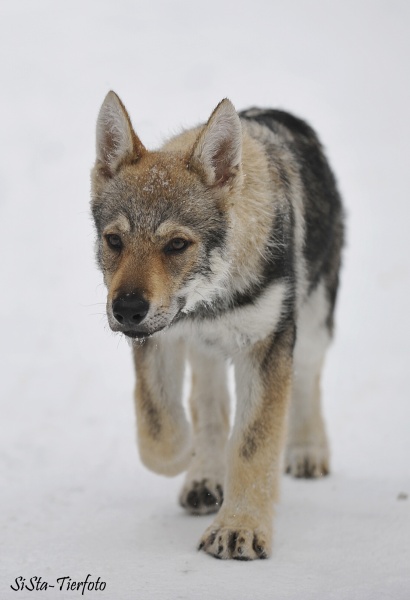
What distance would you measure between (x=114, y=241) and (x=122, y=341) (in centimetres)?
636

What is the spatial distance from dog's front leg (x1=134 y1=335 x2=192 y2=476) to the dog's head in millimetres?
792

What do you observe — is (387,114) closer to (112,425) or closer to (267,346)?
(112,425)

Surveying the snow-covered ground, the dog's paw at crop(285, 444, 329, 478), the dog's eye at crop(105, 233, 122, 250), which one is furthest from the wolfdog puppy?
the dog's paw at crop(285, 444, 329, 478)

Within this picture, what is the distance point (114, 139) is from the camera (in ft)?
17.3

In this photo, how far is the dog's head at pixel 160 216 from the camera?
15.0 feet

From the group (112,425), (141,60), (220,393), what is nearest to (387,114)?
(141,60)

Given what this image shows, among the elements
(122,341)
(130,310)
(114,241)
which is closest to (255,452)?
(130,310)

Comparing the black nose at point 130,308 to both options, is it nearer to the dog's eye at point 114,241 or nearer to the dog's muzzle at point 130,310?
the dog's muzzle at point 130,310

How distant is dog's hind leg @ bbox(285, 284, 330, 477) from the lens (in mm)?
6984

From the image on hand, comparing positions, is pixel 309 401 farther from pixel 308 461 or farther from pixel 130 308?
pixel 130 308

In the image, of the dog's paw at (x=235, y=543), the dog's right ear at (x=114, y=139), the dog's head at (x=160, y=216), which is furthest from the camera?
the dog's right ear at (x=114, y=139)

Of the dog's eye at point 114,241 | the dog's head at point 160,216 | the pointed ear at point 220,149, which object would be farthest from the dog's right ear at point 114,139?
the dog's eye at point 114,241

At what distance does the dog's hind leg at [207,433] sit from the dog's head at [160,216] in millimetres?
1178

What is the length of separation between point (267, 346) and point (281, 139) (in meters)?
1.75
